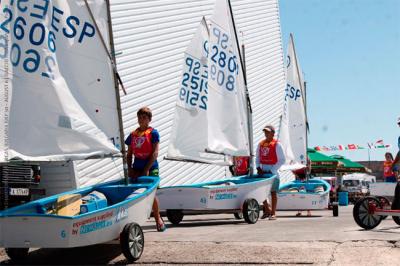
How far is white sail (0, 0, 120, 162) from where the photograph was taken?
6.38 metres

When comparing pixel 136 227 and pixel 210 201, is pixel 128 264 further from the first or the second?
pixel 210 201

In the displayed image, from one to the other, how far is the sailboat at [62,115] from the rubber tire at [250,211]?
3229 mm

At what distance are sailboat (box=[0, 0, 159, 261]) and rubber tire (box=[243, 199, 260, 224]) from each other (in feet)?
10.6

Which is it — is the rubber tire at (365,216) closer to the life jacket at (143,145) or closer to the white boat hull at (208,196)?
the white boat hull at (208,196)

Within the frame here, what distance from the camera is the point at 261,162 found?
11719 millimetres

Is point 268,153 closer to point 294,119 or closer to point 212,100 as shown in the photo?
point 212,100

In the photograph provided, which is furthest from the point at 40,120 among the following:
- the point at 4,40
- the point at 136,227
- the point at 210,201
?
the point at 210,201

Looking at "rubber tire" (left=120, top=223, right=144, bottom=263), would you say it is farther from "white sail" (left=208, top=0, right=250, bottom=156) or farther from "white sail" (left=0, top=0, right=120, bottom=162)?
"white sail" (left=208, top=0, right=250, bottom=156)

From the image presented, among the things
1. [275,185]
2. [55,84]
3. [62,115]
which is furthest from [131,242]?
[275,185]

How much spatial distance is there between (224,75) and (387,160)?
643cm

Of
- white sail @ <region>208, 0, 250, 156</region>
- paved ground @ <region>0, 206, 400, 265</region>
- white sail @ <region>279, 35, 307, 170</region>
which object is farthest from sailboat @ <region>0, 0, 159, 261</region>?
white sail @ <region>279, 35, 307, 170</region>

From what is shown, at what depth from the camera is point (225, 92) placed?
1173cm

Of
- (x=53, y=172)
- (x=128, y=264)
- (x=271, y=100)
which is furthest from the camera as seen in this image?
(x=271, y=100)

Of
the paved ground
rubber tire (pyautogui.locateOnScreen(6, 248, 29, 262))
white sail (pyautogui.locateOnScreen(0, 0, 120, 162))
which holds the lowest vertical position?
the paved ground
